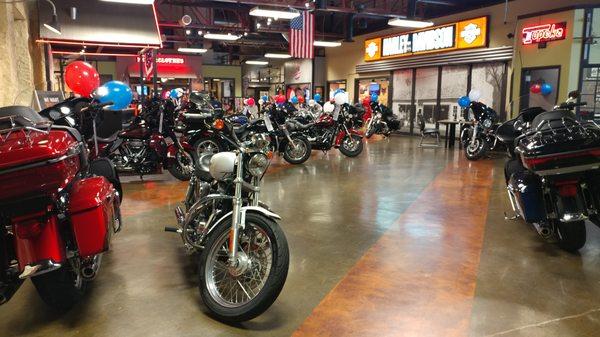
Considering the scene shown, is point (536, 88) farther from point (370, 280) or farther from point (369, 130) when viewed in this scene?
point (370, 280)

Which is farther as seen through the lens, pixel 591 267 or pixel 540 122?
pixel 540 122

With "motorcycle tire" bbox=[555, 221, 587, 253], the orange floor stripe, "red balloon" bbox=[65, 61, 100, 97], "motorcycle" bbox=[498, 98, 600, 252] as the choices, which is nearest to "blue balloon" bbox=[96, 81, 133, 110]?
"red balloon" bbox=[65, 61, 100, 97]

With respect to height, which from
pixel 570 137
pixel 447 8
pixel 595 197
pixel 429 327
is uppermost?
pixel 447 8

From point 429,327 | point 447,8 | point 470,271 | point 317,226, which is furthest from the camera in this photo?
point 447,8

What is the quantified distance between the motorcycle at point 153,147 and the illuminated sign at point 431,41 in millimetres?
8992

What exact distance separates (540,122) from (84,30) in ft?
27.5

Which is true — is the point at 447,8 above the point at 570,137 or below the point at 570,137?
above

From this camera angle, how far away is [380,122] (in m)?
13.0

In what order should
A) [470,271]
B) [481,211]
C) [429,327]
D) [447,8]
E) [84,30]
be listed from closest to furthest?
[429,327]
[470,271]
[481,211]
[84,30]
[447,8]

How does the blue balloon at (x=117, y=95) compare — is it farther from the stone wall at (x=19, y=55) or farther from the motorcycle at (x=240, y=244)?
the motorcycle at (x=240, y=244)

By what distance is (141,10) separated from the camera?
366 inches

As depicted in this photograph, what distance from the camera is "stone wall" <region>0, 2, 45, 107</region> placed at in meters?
5.55

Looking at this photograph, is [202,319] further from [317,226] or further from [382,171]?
[382,171]

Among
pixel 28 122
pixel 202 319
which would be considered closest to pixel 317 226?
pixel 202 319
